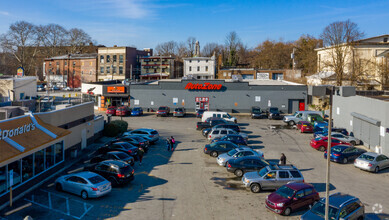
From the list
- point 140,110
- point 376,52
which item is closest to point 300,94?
point 376,52

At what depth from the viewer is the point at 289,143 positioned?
31719 millimetres

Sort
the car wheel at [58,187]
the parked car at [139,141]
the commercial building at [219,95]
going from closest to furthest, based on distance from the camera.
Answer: the car wheel at [58,187]
the parked car at [139,141]
the commercial building at [219,95]

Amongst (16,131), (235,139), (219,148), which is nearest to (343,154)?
(235,139)

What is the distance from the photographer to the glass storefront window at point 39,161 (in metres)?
19.2

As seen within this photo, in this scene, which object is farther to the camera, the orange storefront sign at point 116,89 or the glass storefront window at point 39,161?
the orange storefront sign at point 116,89

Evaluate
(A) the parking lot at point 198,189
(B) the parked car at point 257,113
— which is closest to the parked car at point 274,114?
(B) the parked car at point 257,113

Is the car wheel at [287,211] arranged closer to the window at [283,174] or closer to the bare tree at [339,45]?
the window at [283,174]

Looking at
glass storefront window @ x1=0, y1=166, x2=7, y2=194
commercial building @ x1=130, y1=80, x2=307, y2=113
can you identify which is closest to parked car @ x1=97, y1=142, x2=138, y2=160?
glass storefront window @ x1=0, y1=166, x2=7, y2=194

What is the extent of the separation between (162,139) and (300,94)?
87.4 ft

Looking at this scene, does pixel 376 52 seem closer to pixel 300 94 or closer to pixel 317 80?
pixel 317 80

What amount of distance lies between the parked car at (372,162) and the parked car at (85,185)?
56.8ft

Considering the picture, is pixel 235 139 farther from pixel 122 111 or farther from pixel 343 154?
pixel 122 111

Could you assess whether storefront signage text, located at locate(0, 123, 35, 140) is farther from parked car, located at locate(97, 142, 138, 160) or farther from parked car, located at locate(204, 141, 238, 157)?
parked car, located at locate(204, 141, 238, 157)

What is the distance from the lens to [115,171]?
19375 mm
